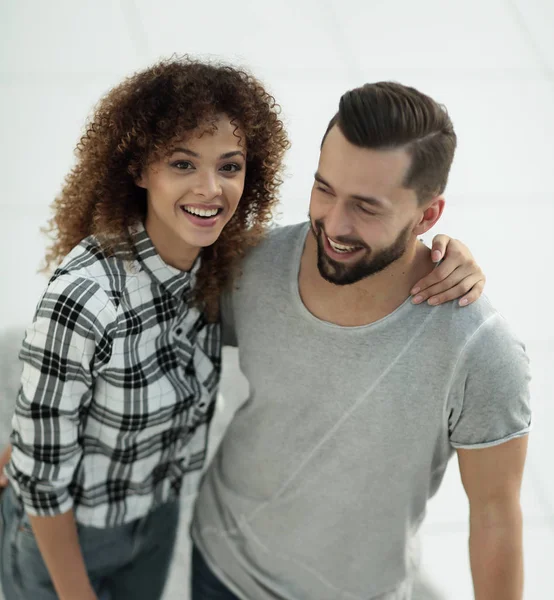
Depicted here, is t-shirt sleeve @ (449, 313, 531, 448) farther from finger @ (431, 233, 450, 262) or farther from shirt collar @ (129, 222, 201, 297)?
shirt collar @ (129, 222, 201, 297)

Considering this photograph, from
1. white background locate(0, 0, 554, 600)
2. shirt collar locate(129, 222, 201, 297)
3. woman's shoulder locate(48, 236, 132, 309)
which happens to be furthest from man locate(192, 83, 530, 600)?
white background locate(0, 0, 554, 600)

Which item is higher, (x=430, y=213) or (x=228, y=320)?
(x=430, y=213)

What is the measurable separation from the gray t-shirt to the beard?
0.27ft

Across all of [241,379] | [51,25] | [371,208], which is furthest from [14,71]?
[371,208]

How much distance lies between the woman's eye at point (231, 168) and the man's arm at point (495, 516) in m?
0.56

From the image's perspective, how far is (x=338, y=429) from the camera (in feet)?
4.82

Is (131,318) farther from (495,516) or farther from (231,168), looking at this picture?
(495,516)

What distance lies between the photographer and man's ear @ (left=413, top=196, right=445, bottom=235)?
136cm

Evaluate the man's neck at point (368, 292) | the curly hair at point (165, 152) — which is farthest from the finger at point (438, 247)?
the curly hair at point (165, 152)

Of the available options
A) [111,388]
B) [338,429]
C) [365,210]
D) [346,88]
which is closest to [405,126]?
[365,210]

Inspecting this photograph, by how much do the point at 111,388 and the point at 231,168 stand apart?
1.29ft

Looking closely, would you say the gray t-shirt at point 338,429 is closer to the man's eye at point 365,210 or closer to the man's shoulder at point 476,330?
the man's shoulder at point 476,330

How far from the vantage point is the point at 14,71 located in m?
3.54

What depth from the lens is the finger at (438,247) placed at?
1.46m
